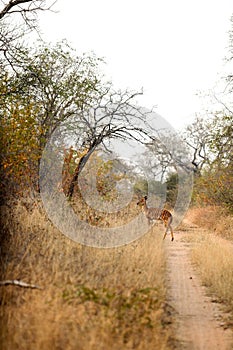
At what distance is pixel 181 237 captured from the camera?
1677cm

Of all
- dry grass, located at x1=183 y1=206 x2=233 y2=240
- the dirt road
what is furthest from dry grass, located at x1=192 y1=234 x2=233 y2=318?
dry grass, located at x1=183 y1=206 x2=233 y2=240

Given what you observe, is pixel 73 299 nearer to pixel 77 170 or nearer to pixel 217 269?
pixel 217 269

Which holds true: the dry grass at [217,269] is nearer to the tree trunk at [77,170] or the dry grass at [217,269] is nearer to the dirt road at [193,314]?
the dirt road at [193,314]

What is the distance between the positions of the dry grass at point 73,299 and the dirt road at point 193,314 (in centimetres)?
31

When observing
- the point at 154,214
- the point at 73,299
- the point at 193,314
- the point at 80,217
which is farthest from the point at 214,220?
the point at 73,299

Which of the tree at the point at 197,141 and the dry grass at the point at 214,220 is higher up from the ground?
the tree at the point at 197,141

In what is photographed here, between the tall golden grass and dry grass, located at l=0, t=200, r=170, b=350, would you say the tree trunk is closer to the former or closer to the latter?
the tall golden grass

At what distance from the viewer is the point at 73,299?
5480 mm

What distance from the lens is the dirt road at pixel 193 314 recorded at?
6.24 meters

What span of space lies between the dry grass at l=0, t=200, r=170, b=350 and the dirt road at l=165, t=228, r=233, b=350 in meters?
0.31

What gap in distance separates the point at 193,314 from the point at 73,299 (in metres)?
2.53

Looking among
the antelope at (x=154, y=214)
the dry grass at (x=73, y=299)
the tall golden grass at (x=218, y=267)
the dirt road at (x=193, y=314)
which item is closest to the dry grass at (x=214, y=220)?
the tall golden grass at (x=218, y=267)

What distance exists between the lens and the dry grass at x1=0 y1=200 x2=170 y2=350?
4.84 m

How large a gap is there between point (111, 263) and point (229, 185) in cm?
971
